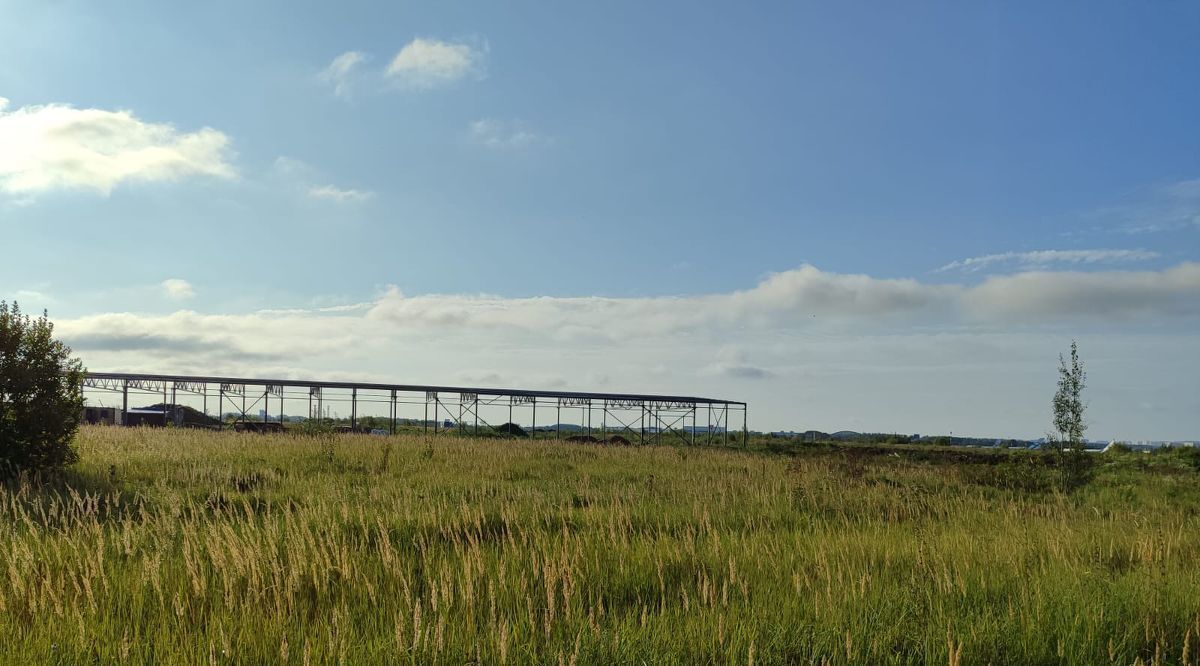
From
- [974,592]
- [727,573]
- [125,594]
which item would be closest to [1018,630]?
[974,592]

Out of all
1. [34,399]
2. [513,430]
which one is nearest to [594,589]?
[34,399]

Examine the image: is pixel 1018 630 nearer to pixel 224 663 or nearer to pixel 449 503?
pixel 224 663

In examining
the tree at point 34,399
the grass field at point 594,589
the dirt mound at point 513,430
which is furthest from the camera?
the dirt mound at point 513,430

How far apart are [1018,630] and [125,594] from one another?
6.31 metres

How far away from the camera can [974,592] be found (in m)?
6.36

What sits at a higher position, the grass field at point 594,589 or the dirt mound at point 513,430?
the grass field at point 594,589

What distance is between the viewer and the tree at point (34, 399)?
46.0 feet

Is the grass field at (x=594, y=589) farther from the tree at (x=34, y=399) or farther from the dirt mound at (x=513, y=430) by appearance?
the dirt mound at (x=513, y=430)

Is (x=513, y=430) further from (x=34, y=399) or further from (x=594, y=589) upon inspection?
(x=594, y=589)

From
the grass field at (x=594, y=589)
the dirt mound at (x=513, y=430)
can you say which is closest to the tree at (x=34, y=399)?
the grass field at (x=594, y=589)

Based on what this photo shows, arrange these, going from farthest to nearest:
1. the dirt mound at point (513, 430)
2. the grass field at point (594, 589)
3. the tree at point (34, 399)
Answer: the dirt mound at point (513, 430) → the tree at point (34, 399) → the grass field at point (594, 589)

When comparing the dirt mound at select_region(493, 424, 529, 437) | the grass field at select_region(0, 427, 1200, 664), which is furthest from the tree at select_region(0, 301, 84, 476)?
the dirt mound at select_region(493, 424, 529, 437)

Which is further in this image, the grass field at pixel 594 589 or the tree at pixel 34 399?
the tree at pixel 34 399

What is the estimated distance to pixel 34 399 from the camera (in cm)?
1450
